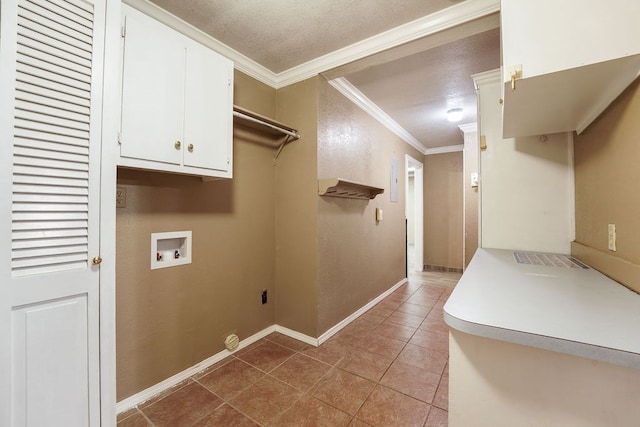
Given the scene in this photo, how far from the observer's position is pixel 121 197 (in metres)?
1.56

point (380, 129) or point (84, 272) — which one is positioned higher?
point (380, 129)

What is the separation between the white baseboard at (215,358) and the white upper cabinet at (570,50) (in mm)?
2311

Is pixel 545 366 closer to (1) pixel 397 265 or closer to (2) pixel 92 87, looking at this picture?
(2) pixel 92 87

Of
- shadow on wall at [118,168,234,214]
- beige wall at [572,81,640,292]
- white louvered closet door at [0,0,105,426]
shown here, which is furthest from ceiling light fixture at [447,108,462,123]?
white louvered closet door at [0,0,105,426]

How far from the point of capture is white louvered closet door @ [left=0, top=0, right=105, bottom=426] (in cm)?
90

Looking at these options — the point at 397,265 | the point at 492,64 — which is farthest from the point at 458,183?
the point at 492,64

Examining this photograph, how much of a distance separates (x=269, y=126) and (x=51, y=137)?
4.82 feet

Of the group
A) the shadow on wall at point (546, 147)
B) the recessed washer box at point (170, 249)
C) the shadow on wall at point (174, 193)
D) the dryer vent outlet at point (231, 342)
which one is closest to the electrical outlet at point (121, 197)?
the shadow on wall at point (174, 193)

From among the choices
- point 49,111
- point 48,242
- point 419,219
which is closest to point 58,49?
point 49,111

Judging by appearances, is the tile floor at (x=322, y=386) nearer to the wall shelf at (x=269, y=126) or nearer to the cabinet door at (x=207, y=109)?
the cabinet door at (x=207, y=109)

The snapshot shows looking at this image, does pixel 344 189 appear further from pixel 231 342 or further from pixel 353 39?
pixel 231 342

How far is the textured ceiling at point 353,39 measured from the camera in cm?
167

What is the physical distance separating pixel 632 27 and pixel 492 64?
1700 mm

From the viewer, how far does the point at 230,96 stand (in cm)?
187
